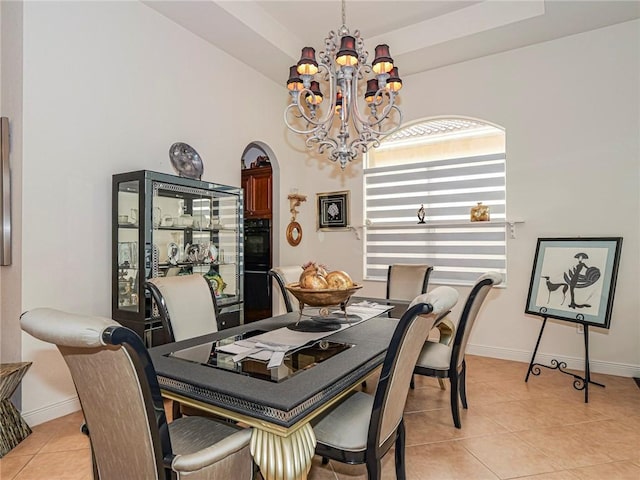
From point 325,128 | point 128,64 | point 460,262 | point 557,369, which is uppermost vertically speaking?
point 128,64

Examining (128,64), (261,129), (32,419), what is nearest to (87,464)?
(32,419)

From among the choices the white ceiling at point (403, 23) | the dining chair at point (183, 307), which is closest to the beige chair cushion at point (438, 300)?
the dining chair at point (183, 307)

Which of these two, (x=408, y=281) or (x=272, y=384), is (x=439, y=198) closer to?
(x=408, y=281)

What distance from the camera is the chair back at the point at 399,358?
134cm

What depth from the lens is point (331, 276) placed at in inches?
83.2

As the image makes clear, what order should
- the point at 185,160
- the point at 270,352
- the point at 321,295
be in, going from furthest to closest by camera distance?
the point at 185,160 → the point at 321,295 → the point at 270,352

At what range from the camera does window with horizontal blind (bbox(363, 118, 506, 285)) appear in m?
4.12

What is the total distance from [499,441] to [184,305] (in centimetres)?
209

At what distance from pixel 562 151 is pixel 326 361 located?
11.5 ft

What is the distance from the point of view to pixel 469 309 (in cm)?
233

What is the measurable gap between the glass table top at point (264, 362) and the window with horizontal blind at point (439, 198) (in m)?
2.93

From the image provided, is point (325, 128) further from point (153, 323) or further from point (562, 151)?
point (562, 151)

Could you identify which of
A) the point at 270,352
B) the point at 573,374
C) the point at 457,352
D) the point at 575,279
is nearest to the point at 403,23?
the point at 575,279

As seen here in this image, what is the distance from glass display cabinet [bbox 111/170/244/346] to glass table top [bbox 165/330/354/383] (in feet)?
4.08
